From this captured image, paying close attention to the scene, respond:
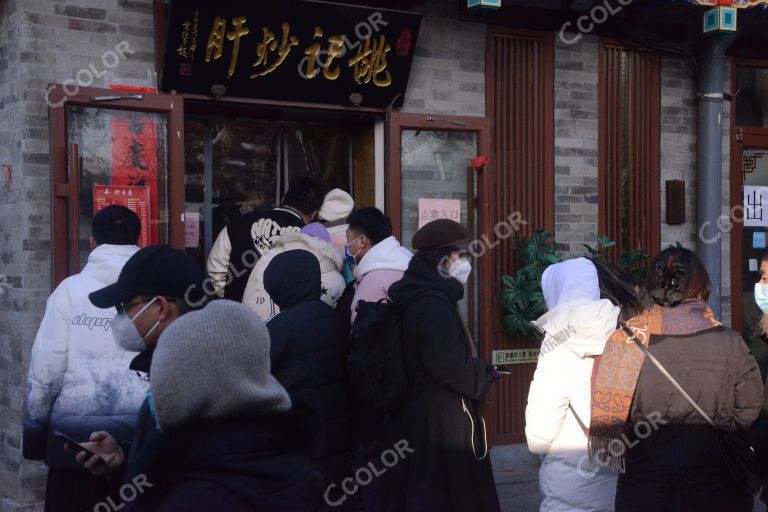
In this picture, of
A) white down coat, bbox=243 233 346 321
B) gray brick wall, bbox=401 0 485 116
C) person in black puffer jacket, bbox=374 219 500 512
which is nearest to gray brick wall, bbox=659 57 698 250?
gray brick wall, bbox=401 0 485 116

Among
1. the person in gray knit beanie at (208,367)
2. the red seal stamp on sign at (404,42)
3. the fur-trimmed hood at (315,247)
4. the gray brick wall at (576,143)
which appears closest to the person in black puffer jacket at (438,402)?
the fur-trimmed hood at (315,247)

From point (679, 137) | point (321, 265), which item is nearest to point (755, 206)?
point (679, 137)

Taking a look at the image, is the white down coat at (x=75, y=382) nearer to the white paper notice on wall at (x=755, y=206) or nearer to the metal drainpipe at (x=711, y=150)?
the metal drainpipe at (x=711, y=150)

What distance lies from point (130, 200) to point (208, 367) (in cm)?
432

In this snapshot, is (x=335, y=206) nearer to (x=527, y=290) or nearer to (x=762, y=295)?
(x=527, y=290)

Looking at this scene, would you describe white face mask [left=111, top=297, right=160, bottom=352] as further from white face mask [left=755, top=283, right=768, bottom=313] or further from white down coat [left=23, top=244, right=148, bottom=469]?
white face mask [left=755, top=283, right=768, bottom=313]

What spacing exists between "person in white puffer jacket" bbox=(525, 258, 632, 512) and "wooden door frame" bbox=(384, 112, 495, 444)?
10.4ft

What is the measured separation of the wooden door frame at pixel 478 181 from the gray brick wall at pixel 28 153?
2070mm

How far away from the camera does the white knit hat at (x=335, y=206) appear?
252 inches

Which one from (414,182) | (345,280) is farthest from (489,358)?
(345,280)

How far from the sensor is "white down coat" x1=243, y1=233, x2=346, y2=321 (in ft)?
17.9

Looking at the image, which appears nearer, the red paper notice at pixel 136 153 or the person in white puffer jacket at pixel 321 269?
the person in white puffer jacket at pixel 321 269

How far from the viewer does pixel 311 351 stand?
13.6ft

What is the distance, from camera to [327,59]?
6.91m
